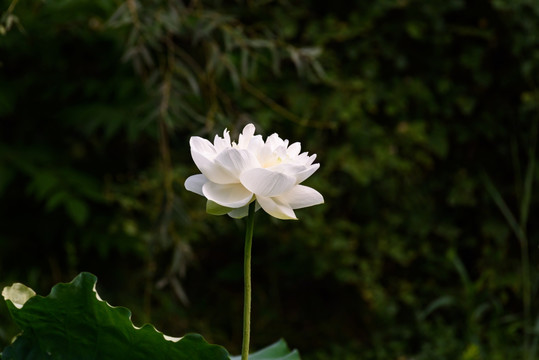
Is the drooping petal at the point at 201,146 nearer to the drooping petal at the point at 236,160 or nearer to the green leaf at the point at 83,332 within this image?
the drooping petal at the point at 236,160

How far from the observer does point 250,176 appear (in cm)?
70

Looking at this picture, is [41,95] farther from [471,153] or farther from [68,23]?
[471,153]

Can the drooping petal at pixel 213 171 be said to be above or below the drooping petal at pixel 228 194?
above

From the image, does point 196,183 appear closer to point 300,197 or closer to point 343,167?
point 300,197

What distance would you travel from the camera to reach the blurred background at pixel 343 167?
96.5 inches

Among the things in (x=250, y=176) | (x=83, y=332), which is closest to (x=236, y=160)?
(x=250, y=176)

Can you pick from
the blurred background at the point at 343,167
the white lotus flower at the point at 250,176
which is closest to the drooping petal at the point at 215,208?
the white lotus flower at the point at 250,176

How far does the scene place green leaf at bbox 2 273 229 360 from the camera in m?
0.81

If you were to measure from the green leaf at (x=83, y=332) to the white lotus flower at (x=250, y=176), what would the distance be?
19cm

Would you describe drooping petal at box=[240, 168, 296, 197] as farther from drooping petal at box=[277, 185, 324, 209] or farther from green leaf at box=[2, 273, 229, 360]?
green leaf at box=[2, 273, 229, 360]

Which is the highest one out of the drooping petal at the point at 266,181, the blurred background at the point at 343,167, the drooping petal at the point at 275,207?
the drooping petal at the point at 266,181

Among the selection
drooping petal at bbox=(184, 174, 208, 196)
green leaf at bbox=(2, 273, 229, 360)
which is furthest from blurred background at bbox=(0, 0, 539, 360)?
drooping petal at bbox=(184, 174, 208, 196)

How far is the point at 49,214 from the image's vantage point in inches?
97.6

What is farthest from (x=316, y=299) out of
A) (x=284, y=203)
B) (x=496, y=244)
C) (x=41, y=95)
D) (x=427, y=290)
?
(x=284, y=203)
